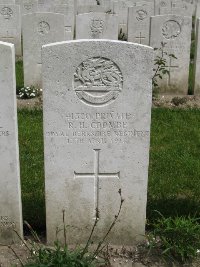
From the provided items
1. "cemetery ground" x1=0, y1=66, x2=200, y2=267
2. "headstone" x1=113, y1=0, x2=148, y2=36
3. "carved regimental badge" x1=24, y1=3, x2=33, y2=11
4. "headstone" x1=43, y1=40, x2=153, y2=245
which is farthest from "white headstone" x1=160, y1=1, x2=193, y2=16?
"headstone" x1=43, y1=40, x2=153, y2=245

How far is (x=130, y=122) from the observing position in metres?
3.83

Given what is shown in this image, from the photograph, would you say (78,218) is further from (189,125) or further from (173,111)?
(173,111)

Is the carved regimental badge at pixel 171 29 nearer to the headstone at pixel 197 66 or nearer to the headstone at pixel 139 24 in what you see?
the headstone at pixel 197 66

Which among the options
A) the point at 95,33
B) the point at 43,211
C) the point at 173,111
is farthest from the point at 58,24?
the point at 43,211

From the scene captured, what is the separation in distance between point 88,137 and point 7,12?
9.17 metres

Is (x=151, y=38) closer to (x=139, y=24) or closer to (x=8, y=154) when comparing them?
(x=139, y=24)

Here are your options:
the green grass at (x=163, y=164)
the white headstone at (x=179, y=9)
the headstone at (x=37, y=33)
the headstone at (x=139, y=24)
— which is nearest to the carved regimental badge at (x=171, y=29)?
the green grass at (x=163, y=164)

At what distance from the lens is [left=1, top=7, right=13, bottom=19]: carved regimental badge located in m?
12.0

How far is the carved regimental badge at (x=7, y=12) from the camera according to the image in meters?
12.0

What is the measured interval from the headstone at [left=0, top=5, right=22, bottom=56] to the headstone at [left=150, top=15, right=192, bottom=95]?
4.91m

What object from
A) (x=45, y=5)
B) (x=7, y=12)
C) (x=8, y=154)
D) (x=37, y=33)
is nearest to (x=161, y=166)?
(x=8, y=154)

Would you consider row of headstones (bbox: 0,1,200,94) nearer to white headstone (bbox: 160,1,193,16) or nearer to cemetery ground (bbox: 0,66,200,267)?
cemetery ground (bbox: 0,66,200,267)

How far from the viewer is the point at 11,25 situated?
487 inches

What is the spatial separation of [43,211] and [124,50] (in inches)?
72.1
